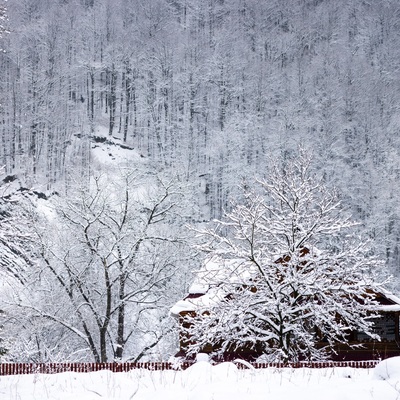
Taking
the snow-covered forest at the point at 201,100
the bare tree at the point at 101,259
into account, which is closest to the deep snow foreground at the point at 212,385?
the bare tree at the point at 101,259

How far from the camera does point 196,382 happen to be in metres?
6.61

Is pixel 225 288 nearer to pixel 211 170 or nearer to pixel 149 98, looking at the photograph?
pixel 211 170

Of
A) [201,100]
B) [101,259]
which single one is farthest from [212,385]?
[201,100]

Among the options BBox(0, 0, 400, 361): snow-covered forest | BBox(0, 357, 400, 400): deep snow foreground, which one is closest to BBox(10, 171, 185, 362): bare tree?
BBox(0, 0, 400, 361): snow-covered forest

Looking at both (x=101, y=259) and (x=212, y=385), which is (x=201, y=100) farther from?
(x=212, y=385)

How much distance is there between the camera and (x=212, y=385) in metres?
5.92

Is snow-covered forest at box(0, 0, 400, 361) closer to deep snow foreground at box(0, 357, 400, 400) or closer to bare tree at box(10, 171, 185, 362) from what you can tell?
bare tree at box(10, 171, 185, 362)

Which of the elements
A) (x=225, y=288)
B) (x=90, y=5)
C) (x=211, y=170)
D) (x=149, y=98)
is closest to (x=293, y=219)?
(x=225, y=288)

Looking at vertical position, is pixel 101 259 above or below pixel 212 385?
above

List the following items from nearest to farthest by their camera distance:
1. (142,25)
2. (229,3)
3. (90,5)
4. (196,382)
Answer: (196,382), (142,25), (90,5), (229,3)

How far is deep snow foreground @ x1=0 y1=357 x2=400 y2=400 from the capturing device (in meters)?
4.94

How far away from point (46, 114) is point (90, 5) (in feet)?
137

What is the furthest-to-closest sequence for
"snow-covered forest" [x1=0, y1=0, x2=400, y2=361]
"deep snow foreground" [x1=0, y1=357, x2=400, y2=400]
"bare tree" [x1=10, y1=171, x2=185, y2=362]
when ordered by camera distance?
1. "snow-covered forest" [x1=0, y1=0, x2=400, y2=361]
2. "bare tree" [x1=10, y1=171, x2=185, y2=362]
3. "deep snow foreground" [x1=0, y1=357, x2=400, y2=400]

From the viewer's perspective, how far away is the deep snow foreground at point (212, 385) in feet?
16.2
